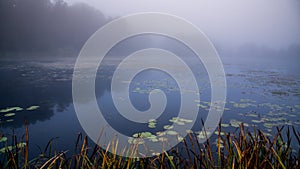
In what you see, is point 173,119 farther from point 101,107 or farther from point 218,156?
point 218,156

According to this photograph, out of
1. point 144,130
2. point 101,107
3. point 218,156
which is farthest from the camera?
point 101,107

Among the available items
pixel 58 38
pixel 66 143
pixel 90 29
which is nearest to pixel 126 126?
pixel 66 143

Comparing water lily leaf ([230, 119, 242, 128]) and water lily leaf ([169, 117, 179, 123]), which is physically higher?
water lily leaf ([169, 117, 179, 123])

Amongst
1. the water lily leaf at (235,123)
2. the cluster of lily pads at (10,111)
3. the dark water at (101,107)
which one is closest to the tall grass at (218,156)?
the dark water at (101,107)

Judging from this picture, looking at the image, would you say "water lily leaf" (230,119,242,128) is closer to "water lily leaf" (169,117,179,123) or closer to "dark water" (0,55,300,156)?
"dark water" (0,55,300,156)

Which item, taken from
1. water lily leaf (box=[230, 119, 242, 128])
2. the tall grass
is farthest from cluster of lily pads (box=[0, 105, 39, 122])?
water lily leaf (box=[230, 119, 242, 128])

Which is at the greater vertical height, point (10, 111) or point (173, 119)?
point (10, 111)

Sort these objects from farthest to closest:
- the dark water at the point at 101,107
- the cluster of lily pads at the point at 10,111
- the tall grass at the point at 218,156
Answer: the cluster of lily pads at the point at 10,111 → the dark water at the point at 101,107 → the tall grass at the point at 218,156

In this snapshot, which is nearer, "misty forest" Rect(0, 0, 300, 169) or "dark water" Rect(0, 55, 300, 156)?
"misty forest" Rect(0, 0, 300, 169)

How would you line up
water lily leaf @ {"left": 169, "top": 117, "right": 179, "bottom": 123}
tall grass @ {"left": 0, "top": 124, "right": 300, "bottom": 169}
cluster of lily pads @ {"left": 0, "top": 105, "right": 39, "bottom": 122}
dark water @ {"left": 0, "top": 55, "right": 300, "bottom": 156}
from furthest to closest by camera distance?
water lily leaf @ {"left": 169, "top": 117, "right": 179, "bottom": 123} < cluster of lily pads @ {"left": 0, "top": 105, "right": 39, "bottom": 122} < dark water @ {"left": 0, "top": 55, "right": 300, "bottom": 156} < tall grass @ {"left": 0, "top": 124, "right": 300, "bottom": 169}

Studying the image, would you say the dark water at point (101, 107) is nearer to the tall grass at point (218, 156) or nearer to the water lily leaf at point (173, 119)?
the water lily leaf at point (173, 119)

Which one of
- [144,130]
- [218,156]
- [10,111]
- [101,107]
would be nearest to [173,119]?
[144,130]

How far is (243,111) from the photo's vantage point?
21.8 feet

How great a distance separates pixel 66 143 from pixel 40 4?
38.6 meters
